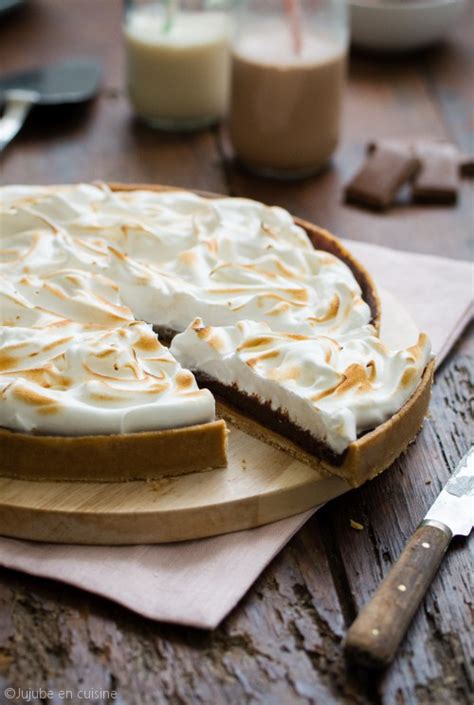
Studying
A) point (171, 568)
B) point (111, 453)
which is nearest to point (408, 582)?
point (171, 568)

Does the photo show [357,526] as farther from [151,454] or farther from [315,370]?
[151,454]

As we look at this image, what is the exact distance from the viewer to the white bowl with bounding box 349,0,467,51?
572 centimetres

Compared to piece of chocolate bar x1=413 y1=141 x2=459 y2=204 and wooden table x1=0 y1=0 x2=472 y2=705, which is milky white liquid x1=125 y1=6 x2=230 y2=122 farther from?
wooden table x1=0 y1=0 x2=472 y2=705

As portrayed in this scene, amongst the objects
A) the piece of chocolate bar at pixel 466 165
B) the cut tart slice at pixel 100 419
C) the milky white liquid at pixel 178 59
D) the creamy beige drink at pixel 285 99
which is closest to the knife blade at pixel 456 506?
the cut tart slice at pixel 100 419

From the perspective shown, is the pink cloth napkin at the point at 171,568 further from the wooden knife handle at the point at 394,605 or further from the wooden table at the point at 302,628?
the wooden knife handle at the point at 394,605

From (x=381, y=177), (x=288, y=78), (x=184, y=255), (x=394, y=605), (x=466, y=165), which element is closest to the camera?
(x=394, y=605)

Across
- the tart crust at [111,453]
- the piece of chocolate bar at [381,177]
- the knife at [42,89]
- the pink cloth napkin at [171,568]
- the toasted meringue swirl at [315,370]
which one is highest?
the toasted meringue swirl at [315,370]

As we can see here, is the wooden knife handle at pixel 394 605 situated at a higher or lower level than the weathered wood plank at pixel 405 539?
higher

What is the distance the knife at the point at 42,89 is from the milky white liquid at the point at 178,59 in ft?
0.96

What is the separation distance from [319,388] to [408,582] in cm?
64

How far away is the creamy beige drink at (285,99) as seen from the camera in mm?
4512

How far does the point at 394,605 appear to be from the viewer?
226 cm

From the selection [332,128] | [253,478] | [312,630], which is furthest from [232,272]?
[332,128]

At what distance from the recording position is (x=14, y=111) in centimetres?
503
